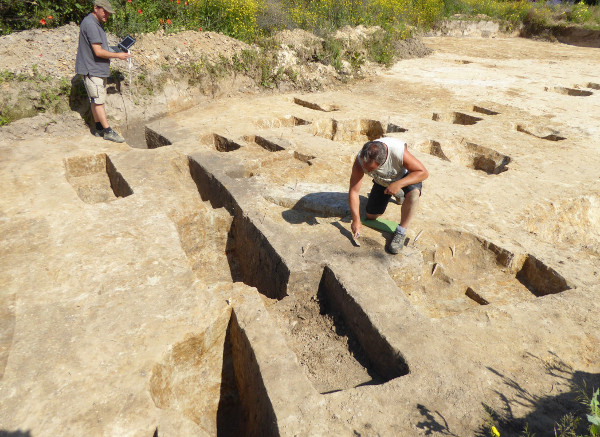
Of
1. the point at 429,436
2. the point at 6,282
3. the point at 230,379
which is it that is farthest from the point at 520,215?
the point at 6,282

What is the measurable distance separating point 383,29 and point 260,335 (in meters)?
12.3

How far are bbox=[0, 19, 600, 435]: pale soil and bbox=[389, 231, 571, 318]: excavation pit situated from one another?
19 millimetres

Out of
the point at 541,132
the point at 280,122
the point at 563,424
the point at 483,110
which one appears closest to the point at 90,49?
the point at 280,122

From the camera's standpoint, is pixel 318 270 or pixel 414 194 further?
pixel 414 194

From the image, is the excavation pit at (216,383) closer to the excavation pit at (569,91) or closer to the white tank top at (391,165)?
the white tank top at (391,165)

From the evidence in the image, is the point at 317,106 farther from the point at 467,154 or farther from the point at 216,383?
the point at 216,383

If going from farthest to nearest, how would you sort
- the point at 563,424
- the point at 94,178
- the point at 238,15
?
the point at 238,15
the point at 94,178
the point at 563,424

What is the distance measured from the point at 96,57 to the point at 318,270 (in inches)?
184

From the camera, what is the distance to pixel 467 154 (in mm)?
6457

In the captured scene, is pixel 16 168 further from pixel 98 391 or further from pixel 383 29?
pixel 383 29

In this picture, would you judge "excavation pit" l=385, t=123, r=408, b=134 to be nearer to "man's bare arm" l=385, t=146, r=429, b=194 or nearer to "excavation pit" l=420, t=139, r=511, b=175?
"excavation pit" l=420, t=139, r=511, b=175

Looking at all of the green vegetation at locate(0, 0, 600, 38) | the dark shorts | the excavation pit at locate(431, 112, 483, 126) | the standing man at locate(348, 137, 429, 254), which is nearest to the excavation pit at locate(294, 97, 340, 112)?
the excavation pit at locate(431, 112, 483, 126)

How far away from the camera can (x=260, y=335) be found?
2.73 metres

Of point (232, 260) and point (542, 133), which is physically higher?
point (542, 133)
